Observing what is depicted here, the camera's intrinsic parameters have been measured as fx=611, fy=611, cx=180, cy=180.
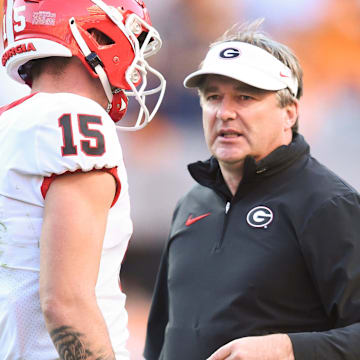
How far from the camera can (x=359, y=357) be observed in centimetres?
178

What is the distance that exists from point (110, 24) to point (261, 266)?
2.84 ft

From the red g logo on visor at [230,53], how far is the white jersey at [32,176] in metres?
0.96

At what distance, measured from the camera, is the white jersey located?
4.23 feet

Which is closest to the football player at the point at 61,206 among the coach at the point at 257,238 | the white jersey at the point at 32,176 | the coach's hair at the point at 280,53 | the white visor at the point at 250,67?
the white jersey at the point at 32,176

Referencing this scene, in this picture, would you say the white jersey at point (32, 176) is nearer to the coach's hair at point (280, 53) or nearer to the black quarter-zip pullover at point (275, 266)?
the black quarter-zip pullover at point (275, 266)

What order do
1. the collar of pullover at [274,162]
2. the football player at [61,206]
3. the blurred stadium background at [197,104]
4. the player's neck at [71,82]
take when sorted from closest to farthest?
1. the football player at [61,206]
2. the player's neck at [71,82]
3. the collar of pullover at [274,162]
4. the blurred stadium background at [197,104]

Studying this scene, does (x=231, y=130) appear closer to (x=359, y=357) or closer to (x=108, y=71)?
(x=108, y=71)

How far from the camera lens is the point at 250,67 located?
2.16 meters

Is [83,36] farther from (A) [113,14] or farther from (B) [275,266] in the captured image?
(B) [275,266]

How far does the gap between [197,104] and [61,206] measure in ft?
13.5

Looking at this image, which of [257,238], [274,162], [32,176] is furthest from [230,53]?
[32,176]


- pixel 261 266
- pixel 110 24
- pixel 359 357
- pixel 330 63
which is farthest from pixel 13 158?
pixel 330 63

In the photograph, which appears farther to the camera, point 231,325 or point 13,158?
point 231,325

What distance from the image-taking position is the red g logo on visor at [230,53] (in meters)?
2.21
